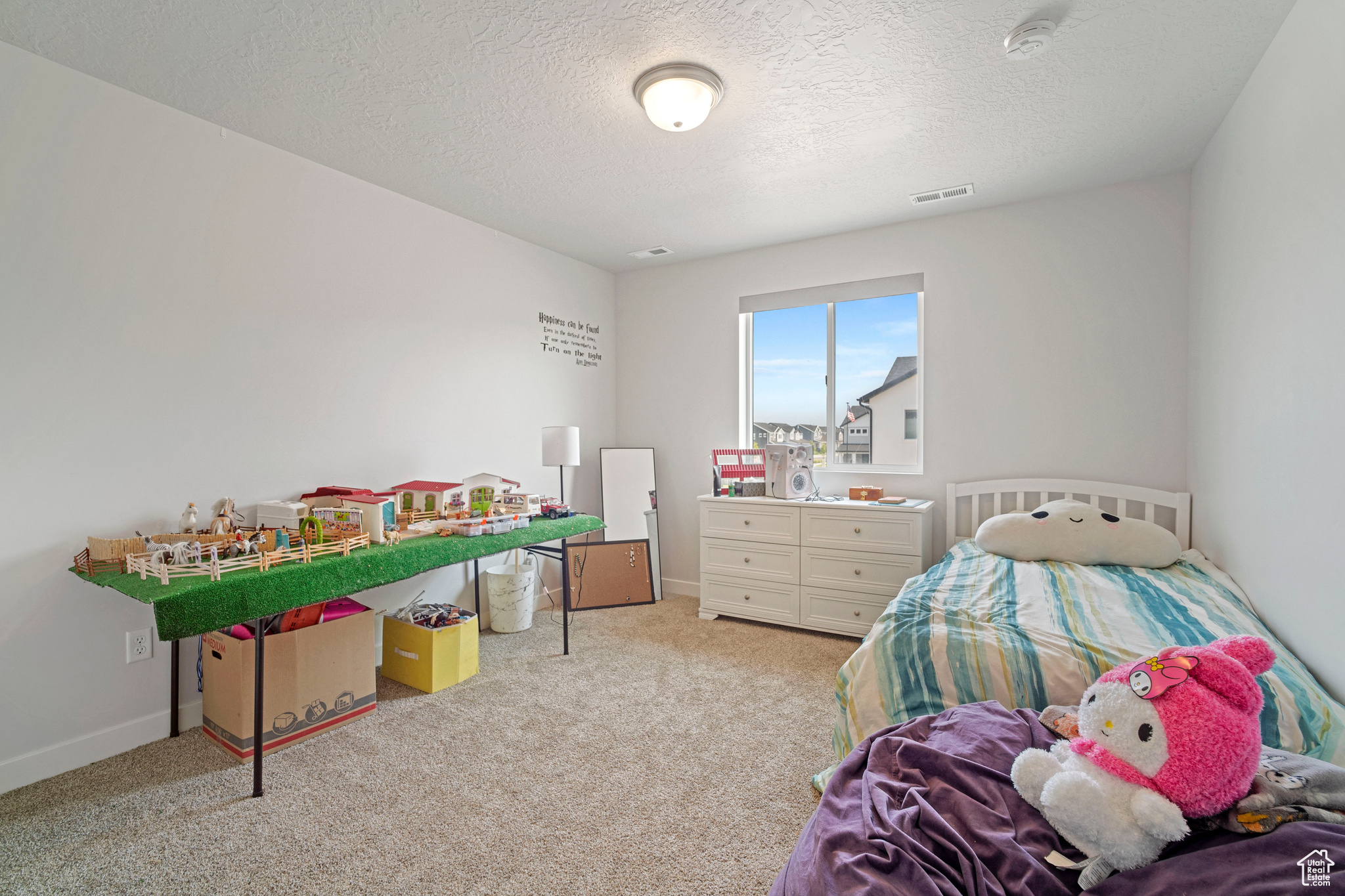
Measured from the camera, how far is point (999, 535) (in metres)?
2.76

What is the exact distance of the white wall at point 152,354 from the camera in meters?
1.96

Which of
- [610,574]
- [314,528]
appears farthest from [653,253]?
[314,528]

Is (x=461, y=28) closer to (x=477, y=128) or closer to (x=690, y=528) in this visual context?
(x=477, y=128)

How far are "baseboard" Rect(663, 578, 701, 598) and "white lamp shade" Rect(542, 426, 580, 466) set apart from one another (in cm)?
136

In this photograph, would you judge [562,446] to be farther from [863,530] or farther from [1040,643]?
[1040,643]

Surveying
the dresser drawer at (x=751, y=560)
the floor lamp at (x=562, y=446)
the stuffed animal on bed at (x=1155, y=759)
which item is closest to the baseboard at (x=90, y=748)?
the floor lamp at (x=562, y=446)

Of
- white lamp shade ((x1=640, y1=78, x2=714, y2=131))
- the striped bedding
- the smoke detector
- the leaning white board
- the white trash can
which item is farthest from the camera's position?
the leaning white board

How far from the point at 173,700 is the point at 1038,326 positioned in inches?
170

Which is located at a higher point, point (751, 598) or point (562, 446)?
point (562, 446)

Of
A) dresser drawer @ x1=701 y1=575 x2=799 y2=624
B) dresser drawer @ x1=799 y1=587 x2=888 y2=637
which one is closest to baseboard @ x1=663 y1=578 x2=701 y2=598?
dresser drawer @ x1=701 y1=575 x2=799 y2=624

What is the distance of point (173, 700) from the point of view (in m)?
2.26

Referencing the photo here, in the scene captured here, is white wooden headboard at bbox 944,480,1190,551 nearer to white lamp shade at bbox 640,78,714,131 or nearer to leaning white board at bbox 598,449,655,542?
leaning white board at bbox 598,449,655,542

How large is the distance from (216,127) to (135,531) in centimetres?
161

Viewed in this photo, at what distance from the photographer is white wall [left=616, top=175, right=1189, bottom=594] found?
9.55ft
